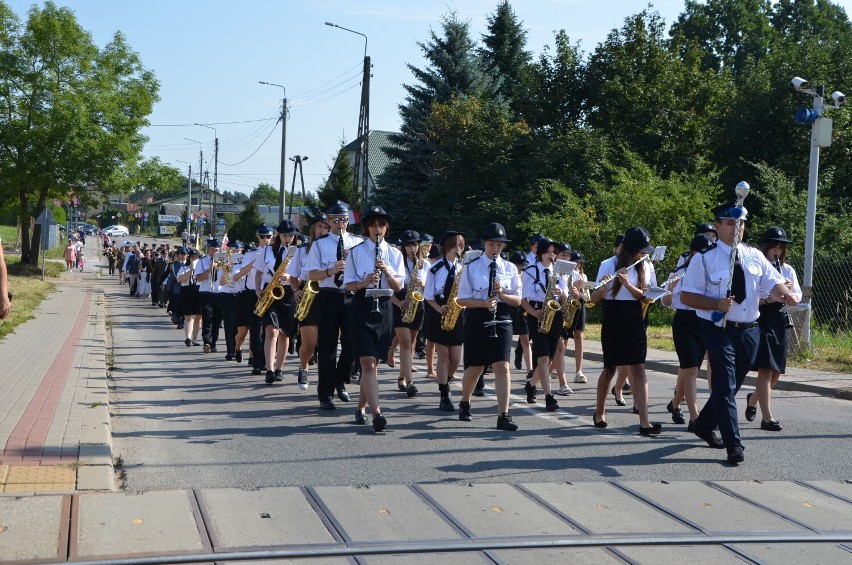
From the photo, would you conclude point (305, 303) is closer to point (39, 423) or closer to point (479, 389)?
point (479, 389)

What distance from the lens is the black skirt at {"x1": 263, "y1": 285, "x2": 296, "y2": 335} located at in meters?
12.8

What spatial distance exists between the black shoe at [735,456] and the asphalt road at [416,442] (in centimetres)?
6

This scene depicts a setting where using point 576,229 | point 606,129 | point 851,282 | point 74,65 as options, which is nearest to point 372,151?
point 74,65

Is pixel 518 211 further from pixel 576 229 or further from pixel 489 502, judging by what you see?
pixel 489 502

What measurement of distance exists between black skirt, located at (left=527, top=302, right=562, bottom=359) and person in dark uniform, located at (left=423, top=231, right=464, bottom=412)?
2.67ft

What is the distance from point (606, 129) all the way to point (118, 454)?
32201 millimetres

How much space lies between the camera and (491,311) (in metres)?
9.41

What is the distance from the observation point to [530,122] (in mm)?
40281

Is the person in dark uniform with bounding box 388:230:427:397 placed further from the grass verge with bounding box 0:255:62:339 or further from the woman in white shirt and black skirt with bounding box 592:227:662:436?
the grass verge with bounding box 0:255:62:339

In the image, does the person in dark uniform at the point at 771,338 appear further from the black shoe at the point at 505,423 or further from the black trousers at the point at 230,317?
the black trousers at the point at 230,317

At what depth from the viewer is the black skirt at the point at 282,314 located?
505 inches

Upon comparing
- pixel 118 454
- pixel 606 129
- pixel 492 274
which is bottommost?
pixel 118 454

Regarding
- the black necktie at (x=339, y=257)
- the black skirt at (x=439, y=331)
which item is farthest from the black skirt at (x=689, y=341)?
the black necktie at (x=339, y=257)

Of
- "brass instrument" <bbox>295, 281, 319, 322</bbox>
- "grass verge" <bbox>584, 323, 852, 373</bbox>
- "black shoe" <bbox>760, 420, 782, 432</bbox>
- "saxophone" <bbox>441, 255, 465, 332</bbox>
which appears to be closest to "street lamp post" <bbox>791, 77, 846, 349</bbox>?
"grass verge" <bbox>584, 323, 852, 373</bbox>
